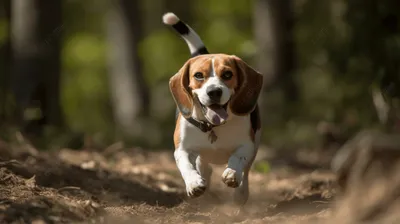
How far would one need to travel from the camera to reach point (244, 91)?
663cm

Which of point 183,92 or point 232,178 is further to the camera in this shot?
point 183,92

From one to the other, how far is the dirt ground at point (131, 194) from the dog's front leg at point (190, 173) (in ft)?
0.63

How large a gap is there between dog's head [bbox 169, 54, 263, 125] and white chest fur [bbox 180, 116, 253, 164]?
0.38ft

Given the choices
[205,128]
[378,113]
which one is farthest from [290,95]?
[205,128]

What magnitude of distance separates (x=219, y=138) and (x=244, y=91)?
0.41 m

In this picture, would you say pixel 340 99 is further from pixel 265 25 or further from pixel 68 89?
pixel 68 89

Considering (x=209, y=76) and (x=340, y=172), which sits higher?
(x=209, y=76)

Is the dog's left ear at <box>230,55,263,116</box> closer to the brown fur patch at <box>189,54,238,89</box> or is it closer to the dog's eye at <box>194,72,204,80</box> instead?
the brown fur patch at <box>189,54,238,89</box>

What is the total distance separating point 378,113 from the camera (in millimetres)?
11289

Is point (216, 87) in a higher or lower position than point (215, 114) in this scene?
higher

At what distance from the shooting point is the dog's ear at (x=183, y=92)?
21.7ft

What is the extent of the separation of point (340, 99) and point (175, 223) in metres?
6.80

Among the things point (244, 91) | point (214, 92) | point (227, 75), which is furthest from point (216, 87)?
point (244, 91)

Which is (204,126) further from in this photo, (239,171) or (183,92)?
(239,171)
